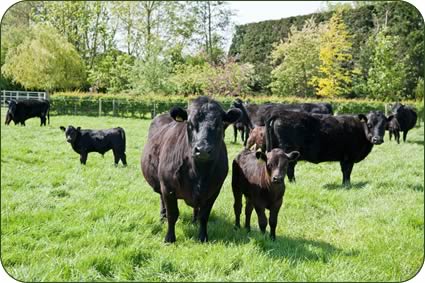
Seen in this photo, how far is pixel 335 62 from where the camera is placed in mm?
3607

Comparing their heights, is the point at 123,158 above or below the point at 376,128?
below

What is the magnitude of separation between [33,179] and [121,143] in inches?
74.5

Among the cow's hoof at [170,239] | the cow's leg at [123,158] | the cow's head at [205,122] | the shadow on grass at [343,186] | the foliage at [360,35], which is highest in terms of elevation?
the foliage at [360,35]

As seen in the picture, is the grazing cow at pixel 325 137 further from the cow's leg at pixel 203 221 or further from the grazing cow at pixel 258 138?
the cow's leg at pixel 203 221

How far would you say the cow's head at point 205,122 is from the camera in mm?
3143

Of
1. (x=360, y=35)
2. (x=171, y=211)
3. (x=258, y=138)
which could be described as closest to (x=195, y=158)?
(x=171, y=211)

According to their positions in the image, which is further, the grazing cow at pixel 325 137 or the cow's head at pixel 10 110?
the grazing cow at pixel 325 137

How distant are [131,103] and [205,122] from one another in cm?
91

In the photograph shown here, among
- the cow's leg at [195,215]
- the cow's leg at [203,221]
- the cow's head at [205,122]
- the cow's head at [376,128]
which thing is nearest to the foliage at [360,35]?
the cow's head at [205,122]

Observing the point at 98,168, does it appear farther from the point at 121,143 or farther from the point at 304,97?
the point at 304,97

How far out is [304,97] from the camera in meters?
3.78

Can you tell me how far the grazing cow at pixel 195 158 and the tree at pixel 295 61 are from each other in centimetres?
45

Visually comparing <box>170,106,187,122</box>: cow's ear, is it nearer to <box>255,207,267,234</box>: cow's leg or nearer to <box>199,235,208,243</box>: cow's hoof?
<box>199,235,208,243</box>: cow's hoof

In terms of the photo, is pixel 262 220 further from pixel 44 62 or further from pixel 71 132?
pixel 71 132
